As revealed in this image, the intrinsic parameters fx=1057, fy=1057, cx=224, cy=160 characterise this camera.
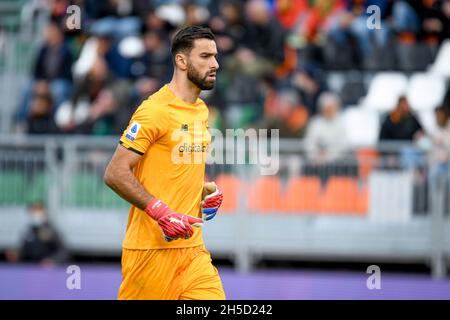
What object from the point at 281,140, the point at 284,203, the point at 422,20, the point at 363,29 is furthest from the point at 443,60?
the point at 284,203

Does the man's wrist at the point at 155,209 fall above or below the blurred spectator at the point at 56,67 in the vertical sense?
below

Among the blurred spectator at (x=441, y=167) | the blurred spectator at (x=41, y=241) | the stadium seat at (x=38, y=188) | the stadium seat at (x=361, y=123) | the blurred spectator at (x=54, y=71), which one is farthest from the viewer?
the blurred spectator at (x=54, y=71)

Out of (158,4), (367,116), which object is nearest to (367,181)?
(367,116)

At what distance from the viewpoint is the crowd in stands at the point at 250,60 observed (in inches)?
678

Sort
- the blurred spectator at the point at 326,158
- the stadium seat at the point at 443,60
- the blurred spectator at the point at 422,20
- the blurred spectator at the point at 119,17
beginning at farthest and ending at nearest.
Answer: the blurred spectator at the point at 119,17 < the blurred spectator at the point at 422,20 < the stadium seat at the point at 443,60 < the blurred spectator at the point at 326,158

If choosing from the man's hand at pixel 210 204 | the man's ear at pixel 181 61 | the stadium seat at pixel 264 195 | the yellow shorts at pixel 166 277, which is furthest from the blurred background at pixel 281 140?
the man's ear at pixel 181 61

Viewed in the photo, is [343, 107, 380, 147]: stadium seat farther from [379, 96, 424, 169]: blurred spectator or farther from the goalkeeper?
the goalkeeper

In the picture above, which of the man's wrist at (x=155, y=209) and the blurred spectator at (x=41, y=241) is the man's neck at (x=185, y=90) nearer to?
the man's wrist at (x=155, y=209)

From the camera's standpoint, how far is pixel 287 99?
17.3m

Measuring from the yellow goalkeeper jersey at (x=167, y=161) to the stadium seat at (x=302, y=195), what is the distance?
25.5 feet

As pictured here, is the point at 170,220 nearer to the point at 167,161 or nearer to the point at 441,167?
the point at 167,161

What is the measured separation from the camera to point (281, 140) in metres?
15.9

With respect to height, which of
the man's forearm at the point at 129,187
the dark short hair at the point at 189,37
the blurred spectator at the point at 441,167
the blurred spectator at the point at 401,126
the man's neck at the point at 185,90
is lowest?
the blurred spectator at the point at 441,167
